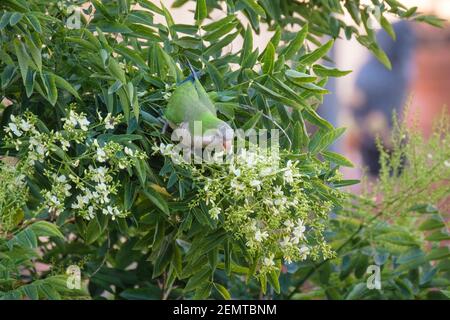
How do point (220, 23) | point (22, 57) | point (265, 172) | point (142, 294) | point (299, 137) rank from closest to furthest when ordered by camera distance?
point (265, 172) < point (22, 57) < point (299, 137) < point (220, 23) < point (142, 294)

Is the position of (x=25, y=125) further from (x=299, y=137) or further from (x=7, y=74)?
(x=299, y=137)

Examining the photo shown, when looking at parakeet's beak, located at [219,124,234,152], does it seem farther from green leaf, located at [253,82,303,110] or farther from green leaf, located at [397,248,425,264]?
green leaf, located at [397,248,425,264]

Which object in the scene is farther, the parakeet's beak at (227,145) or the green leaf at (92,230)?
the green leaf at (92,230)

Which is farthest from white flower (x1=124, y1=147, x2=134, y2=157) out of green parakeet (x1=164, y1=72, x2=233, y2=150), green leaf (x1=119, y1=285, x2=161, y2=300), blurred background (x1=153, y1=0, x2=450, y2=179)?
blurred background (x1=153, y1=0, x2=450, y2=179)

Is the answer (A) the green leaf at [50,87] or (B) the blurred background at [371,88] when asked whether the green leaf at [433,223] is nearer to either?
(A) the green leaf at [50,87]

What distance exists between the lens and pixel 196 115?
154 centimetres

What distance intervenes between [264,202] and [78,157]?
37 centimetres

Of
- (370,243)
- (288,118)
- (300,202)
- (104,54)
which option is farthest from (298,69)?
(370,243)

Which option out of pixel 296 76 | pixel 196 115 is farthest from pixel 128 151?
pixel 296 76

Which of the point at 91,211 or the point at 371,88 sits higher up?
the point at 371,88

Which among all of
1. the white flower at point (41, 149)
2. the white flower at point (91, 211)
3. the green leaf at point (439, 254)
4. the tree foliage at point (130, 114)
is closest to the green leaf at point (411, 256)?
the green leaf at point (439, 254)

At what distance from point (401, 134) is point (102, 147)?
996mm

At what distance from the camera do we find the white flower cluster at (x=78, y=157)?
1.50m

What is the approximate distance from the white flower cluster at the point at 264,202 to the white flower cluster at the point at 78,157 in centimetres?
16
